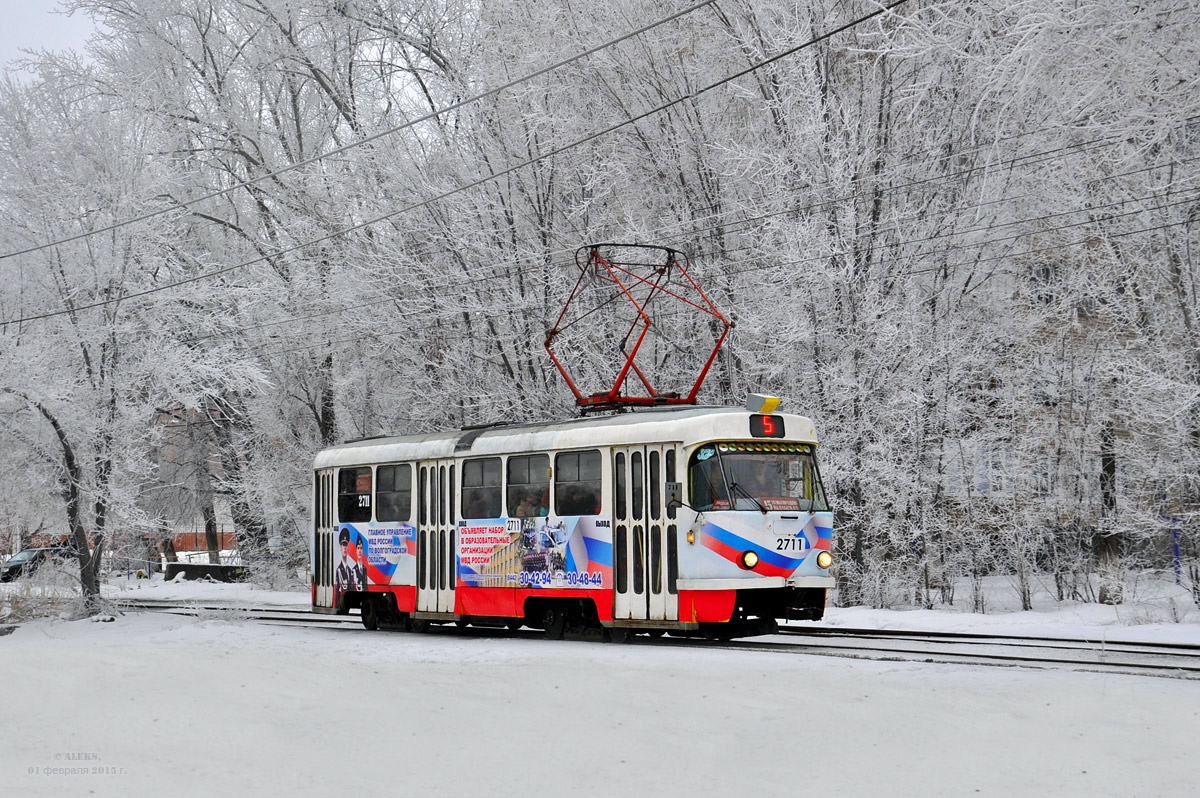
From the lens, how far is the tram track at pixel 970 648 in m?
12.5

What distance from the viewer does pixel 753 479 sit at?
604 inches

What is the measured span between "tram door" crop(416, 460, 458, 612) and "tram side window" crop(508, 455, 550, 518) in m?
1.27

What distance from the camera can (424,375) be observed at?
29594 mm

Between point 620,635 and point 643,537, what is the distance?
1.53m

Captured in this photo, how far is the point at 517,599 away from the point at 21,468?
10762 millimetres

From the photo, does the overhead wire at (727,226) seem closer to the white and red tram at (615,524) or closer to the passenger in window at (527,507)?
the white and red tram at (615,524)

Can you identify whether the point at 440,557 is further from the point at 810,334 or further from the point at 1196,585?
the point at 1196,585

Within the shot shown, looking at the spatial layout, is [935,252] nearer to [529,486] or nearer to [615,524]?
[529,486]

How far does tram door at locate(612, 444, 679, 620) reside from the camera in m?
15.1

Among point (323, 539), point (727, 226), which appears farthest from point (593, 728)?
point (727, 226)

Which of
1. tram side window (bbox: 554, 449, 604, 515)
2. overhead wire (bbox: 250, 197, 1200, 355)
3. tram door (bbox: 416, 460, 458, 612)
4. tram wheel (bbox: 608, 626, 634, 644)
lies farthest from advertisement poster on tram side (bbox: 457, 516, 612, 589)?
overhead wire (bbox: 250, 197, 1200, 355)

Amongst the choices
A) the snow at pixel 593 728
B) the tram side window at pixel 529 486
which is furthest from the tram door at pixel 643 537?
the snow at pixel 593 728

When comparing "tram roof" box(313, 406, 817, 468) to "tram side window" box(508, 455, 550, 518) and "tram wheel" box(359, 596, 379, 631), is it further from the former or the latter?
"tram wheel" box(359, 596, 379, 631)

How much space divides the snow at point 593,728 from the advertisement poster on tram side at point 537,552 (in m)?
3.03
